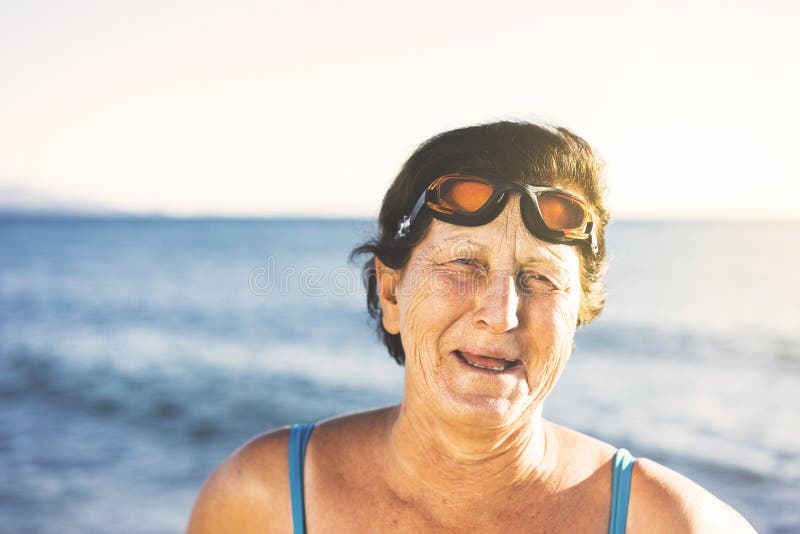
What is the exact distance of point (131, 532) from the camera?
6.58 metres

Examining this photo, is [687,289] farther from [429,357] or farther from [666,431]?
[429,357]

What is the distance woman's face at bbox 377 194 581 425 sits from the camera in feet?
7.08

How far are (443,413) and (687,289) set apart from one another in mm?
28537

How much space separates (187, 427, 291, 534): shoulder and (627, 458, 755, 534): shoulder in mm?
1292

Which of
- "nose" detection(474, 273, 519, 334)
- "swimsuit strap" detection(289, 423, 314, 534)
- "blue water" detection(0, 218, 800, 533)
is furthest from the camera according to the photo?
"blue water" detection(0, 218, 800, 533)

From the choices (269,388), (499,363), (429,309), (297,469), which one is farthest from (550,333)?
(269,388)

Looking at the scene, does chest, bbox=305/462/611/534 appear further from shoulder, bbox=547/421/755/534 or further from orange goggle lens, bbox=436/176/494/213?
orange goggle lens, bbox=436/176/494/213

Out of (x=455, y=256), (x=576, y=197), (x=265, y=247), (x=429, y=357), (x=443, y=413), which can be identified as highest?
(x=576, y=197)

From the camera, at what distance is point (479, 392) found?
2166mm

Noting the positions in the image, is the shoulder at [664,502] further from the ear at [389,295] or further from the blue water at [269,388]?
the blue water at [269,388]

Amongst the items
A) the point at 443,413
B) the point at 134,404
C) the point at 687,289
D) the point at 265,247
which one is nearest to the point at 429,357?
the point at 443,413

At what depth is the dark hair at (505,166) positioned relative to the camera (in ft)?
7.47

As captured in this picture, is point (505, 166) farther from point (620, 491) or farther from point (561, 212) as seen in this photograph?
point (620, 491)

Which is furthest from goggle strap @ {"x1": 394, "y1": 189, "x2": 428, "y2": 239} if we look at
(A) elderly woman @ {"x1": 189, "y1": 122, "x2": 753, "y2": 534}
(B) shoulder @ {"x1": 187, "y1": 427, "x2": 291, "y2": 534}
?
(B) shoulder @ {"x1": 187, "y1": 427, "x2": 291, "y2": 534}
